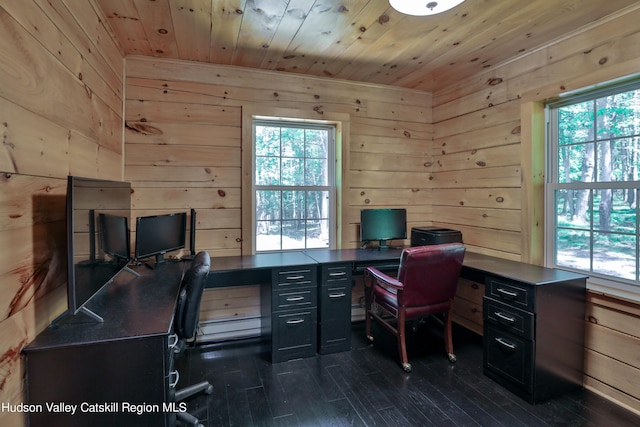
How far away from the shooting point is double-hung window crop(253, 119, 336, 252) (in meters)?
3.09

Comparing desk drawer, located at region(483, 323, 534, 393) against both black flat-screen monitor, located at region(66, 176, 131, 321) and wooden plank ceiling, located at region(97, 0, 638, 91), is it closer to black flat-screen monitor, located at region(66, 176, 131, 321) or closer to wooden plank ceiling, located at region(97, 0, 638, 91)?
wooden plank ceiling, located at region(97, 0, 638, 91)

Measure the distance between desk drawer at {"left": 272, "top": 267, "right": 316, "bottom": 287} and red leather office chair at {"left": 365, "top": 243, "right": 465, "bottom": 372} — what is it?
0.49m

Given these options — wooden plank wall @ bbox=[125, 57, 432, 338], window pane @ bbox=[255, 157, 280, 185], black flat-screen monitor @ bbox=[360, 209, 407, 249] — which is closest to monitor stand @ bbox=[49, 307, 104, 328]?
wooden plank wall @ bbox=[125, 57, 432, 338]

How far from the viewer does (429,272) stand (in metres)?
2.31

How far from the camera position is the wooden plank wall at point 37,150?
112cm

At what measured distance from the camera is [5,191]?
1116 mm

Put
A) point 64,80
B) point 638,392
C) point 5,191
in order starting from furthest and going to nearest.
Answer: point 638,392 < point 64,80 < point 5,191

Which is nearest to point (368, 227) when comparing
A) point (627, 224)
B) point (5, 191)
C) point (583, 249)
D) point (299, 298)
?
point (299, 298)

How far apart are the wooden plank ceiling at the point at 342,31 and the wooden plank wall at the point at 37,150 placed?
485 millimetres

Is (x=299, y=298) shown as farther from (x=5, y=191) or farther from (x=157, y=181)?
(x=5, y=191)

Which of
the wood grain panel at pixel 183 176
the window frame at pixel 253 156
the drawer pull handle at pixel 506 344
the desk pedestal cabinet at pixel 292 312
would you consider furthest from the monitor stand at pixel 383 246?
the wood grain panel at pixel 183 176

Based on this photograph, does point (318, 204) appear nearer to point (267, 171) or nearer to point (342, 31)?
point (267, 171)

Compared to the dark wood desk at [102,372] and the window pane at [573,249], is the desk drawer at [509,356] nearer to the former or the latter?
the window pane at [573,249]

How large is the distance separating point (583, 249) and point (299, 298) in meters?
2.11
